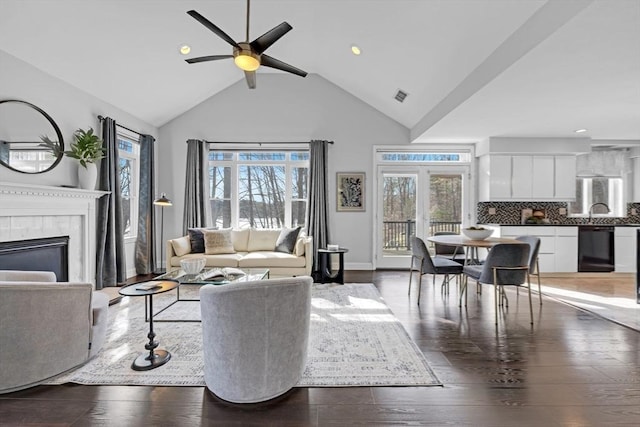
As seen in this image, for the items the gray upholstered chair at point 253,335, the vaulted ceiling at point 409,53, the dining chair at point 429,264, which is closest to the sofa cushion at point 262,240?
the dining chair at point 429,264

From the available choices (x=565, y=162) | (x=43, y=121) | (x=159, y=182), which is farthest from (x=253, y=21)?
(x=565, y=162)

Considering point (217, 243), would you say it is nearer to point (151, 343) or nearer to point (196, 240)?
point (196, 240)

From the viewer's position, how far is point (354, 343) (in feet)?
9.39

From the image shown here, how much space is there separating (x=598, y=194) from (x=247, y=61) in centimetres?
690

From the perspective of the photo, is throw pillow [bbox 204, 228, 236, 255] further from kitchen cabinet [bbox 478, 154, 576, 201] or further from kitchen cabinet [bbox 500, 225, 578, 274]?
kitchen cabinet [bbox 478, 154, 576, 201]

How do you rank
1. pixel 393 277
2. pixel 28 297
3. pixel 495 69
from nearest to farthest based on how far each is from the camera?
1. pixel 28 297
2. pixel 495 69
3. pixel 393 277

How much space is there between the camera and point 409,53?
13.4 ft

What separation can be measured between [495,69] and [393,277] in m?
3.44

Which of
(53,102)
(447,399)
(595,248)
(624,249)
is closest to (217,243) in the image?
(53,102)

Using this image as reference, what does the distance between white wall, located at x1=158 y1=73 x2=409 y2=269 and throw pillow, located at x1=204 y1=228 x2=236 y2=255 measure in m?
1.36

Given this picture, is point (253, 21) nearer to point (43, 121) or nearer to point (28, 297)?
point (43, 121)

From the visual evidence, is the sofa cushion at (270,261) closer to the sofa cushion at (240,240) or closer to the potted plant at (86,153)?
the sofa cushion at (240,240)

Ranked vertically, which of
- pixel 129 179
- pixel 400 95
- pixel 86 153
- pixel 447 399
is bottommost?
pixel 447 399

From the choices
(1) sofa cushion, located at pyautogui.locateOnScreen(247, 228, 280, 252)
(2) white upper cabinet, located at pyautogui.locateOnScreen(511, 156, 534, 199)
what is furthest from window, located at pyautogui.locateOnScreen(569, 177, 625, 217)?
(1) sofa cushion, located at pyautogui.locateOnScreen(247, 228, 280, 252)
